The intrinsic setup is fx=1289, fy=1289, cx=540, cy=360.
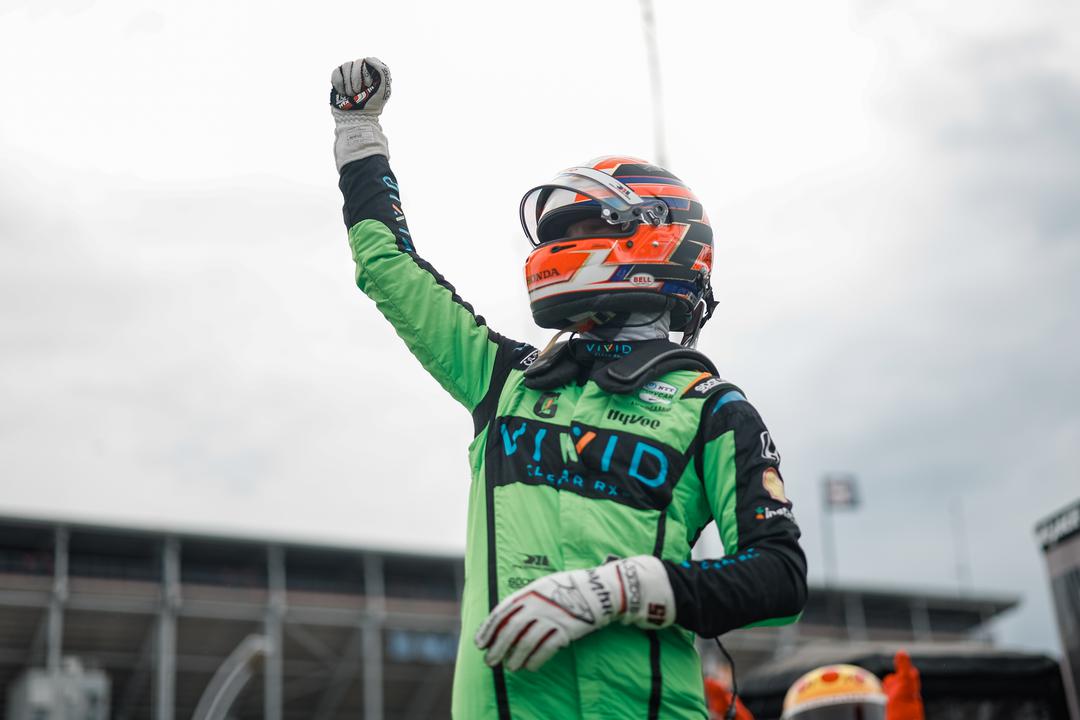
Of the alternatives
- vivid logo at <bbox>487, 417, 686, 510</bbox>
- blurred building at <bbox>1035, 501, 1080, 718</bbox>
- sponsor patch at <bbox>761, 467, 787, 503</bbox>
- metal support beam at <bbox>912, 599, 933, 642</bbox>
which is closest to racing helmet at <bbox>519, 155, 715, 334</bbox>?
vivid logo at <bbox>487, 417, 686, 510</bbox>

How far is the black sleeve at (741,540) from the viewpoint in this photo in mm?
2951

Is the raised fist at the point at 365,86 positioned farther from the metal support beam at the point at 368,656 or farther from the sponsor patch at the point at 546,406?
the metal support beam at the point at 368,656

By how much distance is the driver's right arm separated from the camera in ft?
12.1

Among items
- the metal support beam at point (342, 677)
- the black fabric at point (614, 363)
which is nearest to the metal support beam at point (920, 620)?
the metal support beam at point (342, 677)

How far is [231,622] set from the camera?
4331 cm

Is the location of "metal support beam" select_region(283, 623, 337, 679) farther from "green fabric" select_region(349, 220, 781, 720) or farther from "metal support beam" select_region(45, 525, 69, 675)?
"green fabric" select_region(349, 220, 781, 720)

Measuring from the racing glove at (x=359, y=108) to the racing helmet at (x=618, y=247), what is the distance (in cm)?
56

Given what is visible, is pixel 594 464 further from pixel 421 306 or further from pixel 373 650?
pixel 373 650

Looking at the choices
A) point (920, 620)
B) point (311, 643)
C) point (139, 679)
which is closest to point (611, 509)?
point (139, 679)

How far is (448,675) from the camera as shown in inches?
1865

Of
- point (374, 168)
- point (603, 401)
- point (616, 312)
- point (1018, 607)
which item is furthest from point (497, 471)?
point (1018, 607)

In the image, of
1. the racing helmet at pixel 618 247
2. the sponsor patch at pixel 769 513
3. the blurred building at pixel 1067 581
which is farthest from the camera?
the blurred building at pixel 1067 581

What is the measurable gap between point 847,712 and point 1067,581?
4.68 m

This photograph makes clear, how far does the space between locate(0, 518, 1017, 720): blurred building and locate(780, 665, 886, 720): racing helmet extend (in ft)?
107
